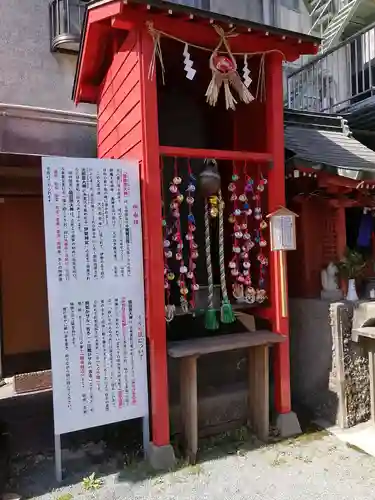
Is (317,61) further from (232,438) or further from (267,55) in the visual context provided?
(232,438)

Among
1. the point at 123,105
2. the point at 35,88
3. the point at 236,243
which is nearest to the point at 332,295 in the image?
the point at 236,243

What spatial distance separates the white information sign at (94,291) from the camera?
421 cm

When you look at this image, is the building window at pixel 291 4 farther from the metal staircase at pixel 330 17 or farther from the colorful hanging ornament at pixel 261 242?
the colorful hanging ornament at pixel 261 242

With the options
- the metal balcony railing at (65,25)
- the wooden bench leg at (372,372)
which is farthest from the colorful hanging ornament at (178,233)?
the metal balcony railing at (65,25)

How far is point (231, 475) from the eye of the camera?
4.30m

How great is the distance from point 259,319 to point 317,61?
6.28m

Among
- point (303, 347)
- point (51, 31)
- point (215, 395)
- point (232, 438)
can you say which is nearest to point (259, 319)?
point (303, 347)

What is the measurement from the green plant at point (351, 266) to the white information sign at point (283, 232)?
1161 millimetres

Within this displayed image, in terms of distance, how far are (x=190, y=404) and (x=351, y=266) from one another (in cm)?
287

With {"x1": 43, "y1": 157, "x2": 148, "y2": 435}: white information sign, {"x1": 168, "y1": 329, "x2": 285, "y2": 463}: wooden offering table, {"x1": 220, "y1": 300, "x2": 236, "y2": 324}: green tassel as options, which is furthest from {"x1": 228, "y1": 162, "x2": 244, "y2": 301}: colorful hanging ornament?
{"x1": 43, "y1": 157, "x2": 148, "y2": 435}: white information sign

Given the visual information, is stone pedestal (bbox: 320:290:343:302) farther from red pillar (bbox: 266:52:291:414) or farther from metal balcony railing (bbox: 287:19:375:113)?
metal balcony railing (bbox: 287:19:375:113)

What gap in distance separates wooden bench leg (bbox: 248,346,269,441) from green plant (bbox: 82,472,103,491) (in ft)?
6.57

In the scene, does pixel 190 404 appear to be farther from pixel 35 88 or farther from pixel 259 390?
pixel 35 88

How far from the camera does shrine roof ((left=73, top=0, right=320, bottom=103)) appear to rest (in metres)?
4.32
